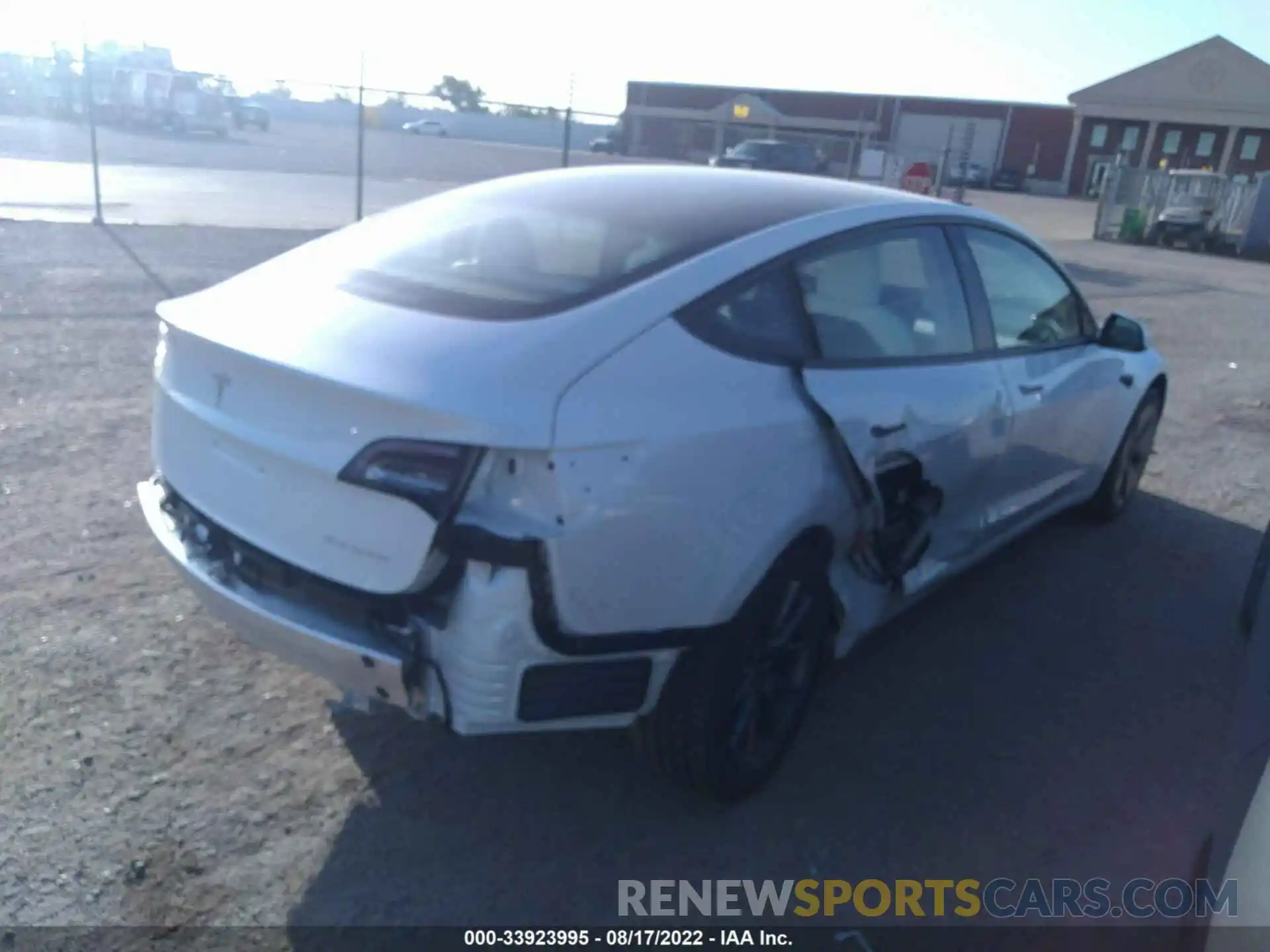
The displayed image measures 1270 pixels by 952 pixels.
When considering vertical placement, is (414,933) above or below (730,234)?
below

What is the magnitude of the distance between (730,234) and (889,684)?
66.9 inches

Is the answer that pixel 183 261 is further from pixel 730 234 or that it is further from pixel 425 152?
pixel 425 152

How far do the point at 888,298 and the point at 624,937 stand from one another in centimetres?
216

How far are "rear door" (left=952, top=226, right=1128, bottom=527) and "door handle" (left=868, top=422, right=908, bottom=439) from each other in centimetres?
87

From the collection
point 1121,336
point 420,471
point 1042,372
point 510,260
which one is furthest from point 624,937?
point 1121,336

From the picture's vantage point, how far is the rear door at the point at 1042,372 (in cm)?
430

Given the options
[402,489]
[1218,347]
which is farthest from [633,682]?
[1218,347]

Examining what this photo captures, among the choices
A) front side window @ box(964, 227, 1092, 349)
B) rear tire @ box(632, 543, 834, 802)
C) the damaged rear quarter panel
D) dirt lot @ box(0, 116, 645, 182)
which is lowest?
dirt lot @ box(0, 116, 645, 182)

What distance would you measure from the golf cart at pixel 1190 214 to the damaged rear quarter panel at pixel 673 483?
102 ft

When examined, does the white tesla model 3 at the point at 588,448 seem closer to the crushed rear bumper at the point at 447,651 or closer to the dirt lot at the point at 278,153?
the crushed rear bumper at the point at 447,651

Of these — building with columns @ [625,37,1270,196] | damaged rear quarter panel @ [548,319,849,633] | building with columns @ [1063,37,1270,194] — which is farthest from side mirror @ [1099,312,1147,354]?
building with columns @ [1063,37,1270,194]

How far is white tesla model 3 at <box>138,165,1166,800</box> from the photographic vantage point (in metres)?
2.56

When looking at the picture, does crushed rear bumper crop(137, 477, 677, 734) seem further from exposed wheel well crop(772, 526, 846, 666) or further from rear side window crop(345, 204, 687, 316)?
rear side window crop(345, 204, 687, 316)

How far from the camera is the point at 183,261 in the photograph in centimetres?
1154
